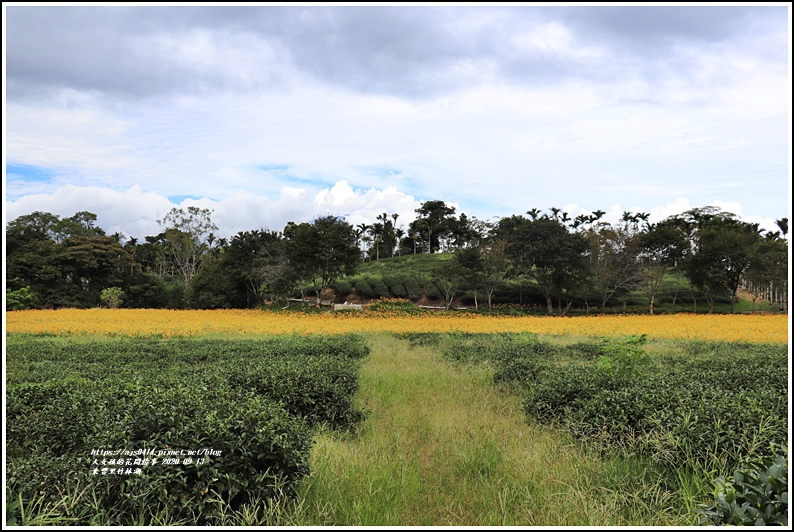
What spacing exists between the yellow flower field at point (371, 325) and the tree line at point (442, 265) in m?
0.65

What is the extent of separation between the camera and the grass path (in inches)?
111

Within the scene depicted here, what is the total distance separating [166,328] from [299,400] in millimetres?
10777

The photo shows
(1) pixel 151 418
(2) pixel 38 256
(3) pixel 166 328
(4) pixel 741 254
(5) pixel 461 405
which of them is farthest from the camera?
(4) pixel 741 254

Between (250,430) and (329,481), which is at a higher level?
(250,430)

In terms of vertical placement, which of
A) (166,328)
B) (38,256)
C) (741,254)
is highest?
(741,254)

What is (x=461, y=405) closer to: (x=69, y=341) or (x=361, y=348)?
(x=361, y=348)

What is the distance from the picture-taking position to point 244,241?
89.9 ft

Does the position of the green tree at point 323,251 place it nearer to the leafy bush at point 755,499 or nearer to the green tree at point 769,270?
the green tree at point 769,270

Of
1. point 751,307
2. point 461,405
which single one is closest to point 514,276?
point 751,307

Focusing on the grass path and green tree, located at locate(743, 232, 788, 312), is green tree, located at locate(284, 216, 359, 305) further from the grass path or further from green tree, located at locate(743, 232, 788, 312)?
the grass path

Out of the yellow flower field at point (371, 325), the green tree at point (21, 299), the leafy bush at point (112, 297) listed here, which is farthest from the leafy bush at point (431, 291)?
the green tree at point (21, 299)

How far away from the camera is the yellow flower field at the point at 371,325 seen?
11762 millimetres

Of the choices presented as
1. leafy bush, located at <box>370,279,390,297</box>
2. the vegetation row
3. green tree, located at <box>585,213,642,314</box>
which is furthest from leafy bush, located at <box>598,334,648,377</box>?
leafy bush, located at <box>370,279,390,297</box>

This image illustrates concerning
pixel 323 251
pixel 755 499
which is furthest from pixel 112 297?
pixel 755 499
